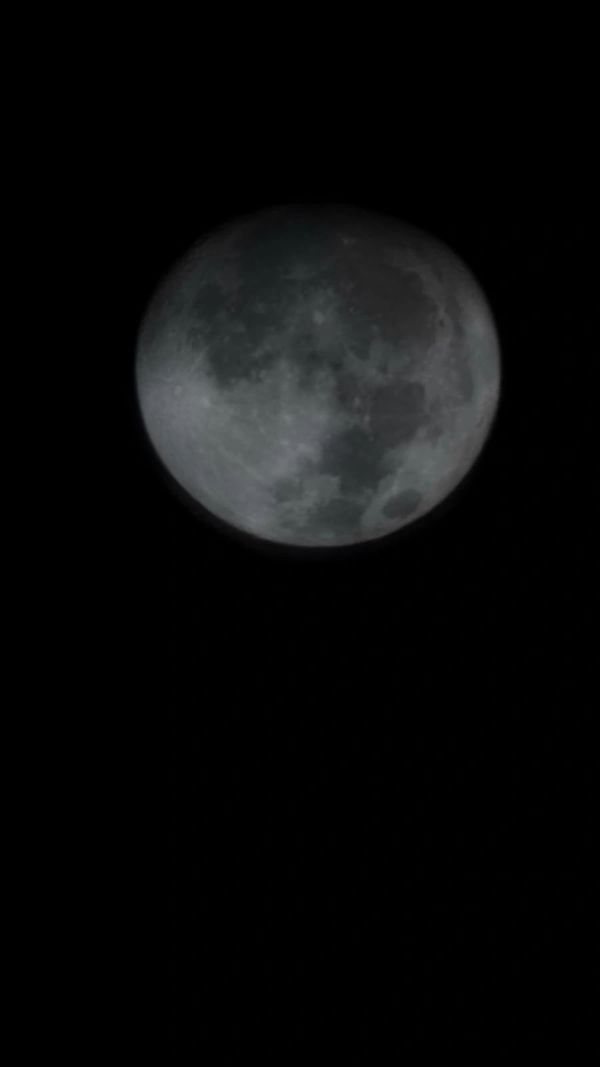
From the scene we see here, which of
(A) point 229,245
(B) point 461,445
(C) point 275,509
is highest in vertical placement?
(A) point 229,245

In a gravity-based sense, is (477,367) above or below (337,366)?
above

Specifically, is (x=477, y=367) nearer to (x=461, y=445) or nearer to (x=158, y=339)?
(x=461, y=445)

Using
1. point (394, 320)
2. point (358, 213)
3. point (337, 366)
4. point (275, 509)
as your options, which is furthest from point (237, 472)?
point (358, 213)

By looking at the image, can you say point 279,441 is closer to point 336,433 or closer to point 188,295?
point 336,433

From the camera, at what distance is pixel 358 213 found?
6.10 ft

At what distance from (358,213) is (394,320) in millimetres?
256

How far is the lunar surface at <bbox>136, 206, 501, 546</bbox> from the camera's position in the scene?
5.72 feet

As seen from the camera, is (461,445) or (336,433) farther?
(461,445)

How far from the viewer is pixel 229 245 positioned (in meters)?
1.86

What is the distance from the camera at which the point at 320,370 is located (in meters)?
1.74

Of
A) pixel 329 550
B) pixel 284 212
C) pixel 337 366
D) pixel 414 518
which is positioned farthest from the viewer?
pixel 329 550

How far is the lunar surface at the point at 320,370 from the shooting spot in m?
1.74

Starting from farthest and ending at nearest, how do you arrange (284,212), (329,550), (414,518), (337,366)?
(329,550) → (414,518) → (284,212) → (337,366)

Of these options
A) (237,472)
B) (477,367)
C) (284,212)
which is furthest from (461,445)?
(284,212)
